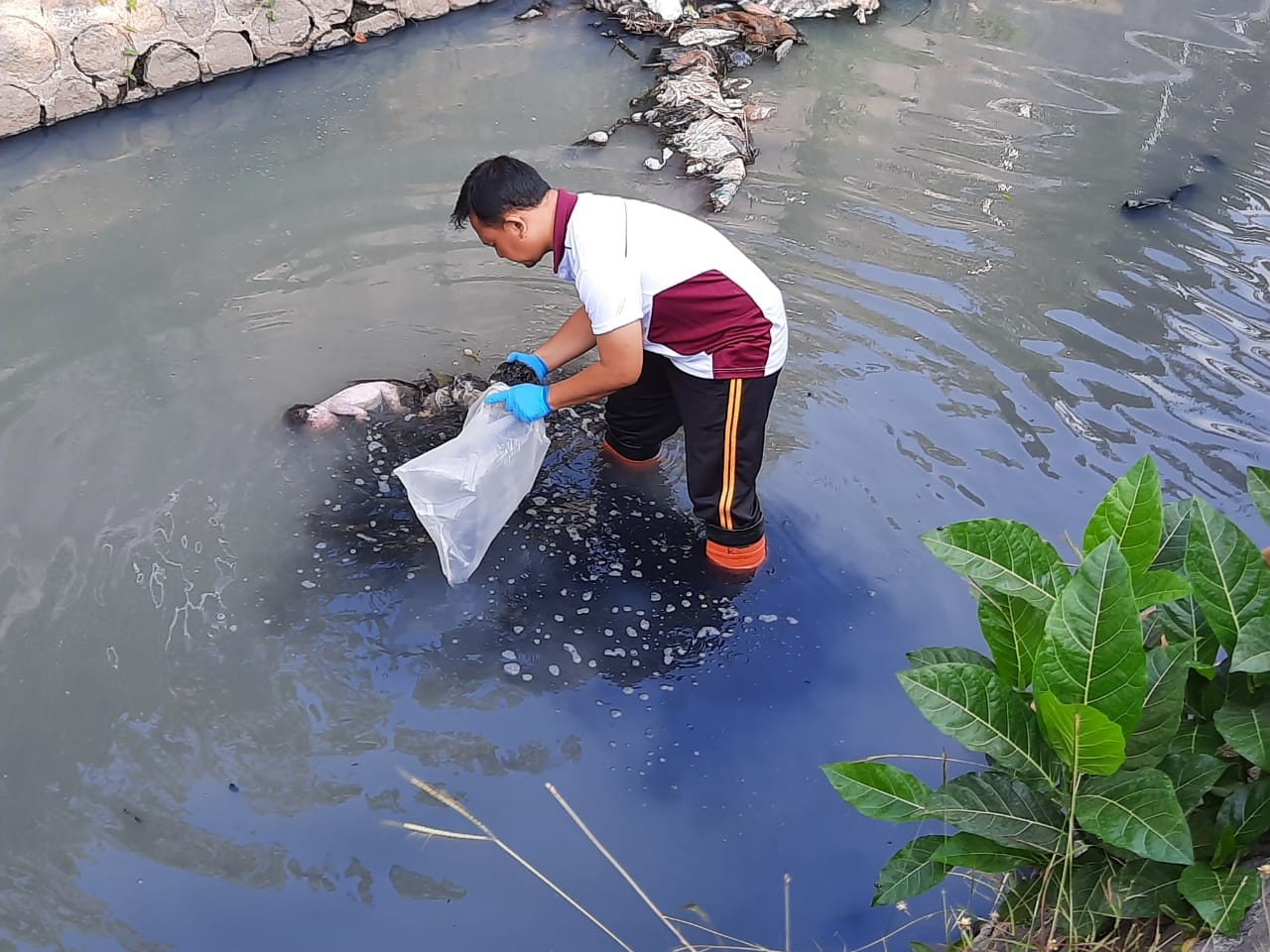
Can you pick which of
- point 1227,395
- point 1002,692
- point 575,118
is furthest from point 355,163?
point 1002,692

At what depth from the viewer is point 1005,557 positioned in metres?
1.66

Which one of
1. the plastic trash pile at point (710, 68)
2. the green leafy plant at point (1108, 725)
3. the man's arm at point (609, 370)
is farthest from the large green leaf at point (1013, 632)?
the plastic trash pile at point (710, 68)

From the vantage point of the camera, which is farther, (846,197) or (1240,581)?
(846,197)

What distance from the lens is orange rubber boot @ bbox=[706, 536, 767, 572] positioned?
123 inches

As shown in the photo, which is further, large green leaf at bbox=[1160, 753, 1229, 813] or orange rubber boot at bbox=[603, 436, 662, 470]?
orange rubber boot at bbox=[603, 436, 662, 470]

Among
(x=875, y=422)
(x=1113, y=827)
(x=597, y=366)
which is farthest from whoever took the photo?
(x=875, y=422)

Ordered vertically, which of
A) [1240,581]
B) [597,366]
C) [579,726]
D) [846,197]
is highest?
[1240,581]

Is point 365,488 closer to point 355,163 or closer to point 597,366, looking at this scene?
point 597,366

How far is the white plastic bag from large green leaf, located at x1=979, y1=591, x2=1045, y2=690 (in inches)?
61.9

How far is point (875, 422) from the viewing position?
148 inches

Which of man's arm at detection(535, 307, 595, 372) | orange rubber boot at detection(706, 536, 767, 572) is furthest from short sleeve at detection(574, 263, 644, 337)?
orange rubber boot at detection(706, 536, 767, 572)

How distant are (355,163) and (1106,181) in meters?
3.82

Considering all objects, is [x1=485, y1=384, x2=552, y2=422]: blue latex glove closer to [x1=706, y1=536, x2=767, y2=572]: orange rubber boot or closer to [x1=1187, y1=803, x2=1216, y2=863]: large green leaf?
[x1=706, y1=536, x2=767, y2=572]: orange rubber boot

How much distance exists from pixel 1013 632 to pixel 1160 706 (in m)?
0.25
